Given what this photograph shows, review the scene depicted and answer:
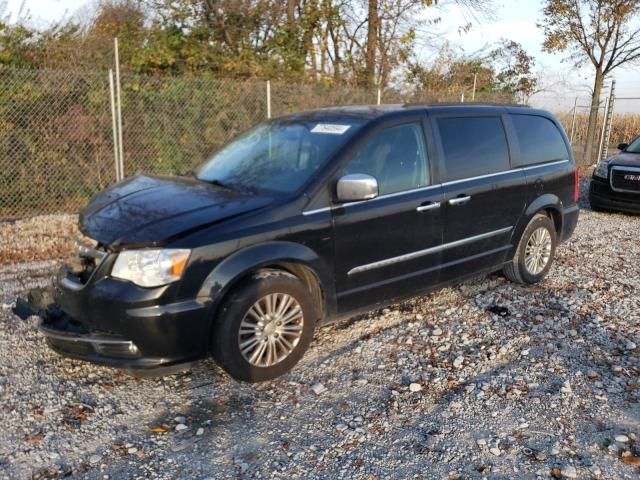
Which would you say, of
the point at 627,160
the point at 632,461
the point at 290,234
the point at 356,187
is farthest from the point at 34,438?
the point at 627,160

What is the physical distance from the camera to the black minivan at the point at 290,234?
3.45m

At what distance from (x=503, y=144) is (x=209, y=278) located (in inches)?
128

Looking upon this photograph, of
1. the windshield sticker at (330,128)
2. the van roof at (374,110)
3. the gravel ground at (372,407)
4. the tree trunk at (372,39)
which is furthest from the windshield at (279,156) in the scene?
the tree trunk at (372,39)

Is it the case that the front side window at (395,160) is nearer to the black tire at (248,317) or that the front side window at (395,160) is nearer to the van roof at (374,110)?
the van roof at (374,110)

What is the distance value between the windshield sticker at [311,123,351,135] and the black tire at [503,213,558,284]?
236 cm

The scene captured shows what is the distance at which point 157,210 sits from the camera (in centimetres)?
374

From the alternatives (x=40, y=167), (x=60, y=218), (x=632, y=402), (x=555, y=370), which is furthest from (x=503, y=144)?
(x=40, y=167)

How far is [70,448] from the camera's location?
3104mm

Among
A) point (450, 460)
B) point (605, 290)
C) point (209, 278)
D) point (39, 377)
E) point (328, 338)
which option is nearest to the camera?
point (450, 460)

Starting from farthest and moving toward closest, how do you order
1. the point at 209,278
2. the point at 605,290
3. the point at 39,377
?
the point at 605,290
the point at 39,377
the point at 209,278

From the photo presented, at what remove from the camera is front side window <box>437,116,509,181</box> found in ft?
15.8

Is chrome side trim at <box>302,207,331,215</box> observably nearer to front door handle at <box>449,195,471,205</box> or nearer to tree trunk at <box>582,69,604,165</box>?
front door handle at <box>449,195,471,205</box>

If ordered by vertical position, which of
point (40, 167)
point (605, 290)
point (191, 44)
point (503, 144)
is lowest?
point (605, 290)

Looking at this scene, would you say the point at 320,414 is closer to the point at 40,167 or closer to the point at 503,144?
→ the point at 503,144
